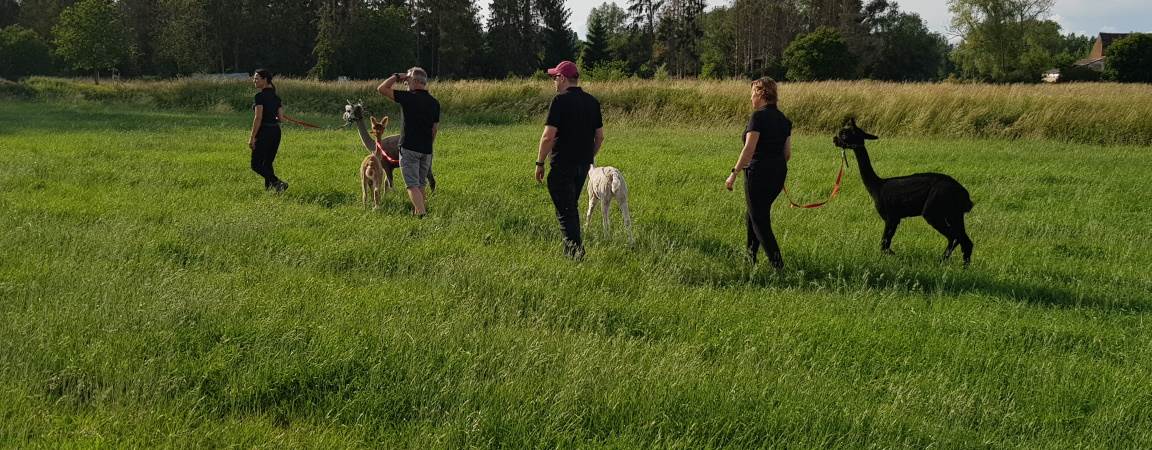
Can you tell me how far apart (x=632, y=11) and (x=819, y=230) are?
7550 cm

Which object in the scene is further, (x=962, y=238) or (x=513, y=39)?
(x=513, y=39)

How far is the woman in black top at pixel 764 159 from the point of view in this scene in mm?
7184

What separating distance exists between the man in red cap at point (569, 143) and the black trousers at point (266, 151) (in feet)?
17.8

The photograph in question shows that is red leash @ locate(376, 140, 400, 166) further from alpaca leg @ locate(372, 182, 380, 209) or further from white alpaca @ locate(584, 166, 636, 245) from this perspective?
white alpaca @ locate(584, 166, 636, 245)

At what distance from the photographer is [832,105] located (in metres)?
23.0

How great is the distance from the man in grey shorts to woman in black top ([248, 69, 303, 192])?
9.71 ft

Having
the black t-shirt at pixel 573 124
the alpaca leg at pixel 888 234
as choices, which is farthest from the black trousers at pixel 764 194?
the black t-shirt at pixel 573 124

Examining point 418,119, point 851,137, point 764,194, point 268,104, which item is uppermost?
point 268,104

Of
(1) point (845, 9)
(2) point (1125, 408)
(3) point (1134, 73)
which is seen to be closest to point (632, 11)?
(1) point (845, 9)

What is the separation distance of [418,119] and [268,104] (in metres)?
3.28

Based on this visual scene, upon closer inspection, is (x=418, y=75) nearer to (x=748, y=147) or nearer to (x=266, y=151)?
(x=266, y=151)

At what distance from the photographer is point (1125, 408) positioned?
4.46 metres

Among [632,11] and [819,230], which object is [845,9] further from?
[819,230]

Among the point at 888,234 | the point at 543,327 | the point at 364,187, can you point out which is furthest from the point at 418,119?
the point at 888,234
